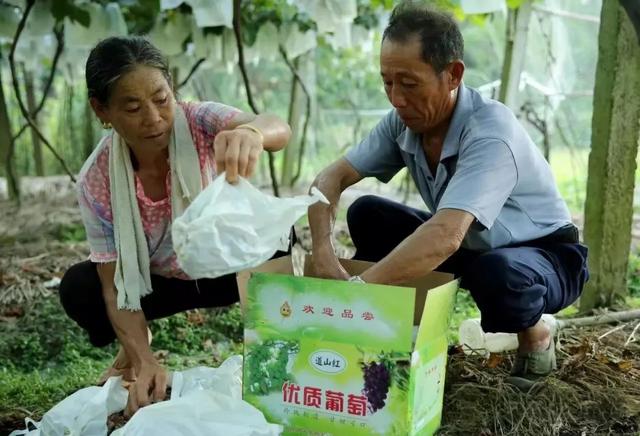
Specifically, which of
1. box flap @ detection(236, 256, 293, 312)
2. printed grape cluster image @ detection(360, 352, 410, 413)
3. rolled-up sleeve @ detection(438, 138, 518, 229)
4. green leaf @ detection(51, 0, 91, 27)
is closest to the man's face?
rolled-up sleeve @ detection(438, 138, 518, 229)

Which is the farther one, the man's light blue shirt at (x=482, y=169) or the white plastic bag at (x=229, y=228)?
the man's light blue shirt at (x=482, y=169)

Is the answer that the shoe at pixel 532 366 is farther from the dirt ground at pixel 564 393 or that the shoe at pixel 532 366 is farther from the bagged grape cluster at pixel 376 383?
the bagged grape cluster at pixel 376 383

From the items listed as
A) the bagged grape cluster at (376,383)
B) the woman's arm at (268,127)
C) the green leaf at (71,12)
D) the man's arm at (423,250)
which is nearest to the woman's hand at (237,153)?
the woman's arm at (268,127)

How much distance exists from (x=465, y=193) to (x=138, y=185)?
90 cm

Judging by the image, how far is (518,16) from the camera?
4.02m

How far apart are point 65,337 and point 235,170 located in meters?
1.76

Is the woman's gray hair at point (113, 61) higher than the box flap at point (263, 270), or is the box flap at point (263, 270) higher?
the woman's gray hair at point (113, 61)

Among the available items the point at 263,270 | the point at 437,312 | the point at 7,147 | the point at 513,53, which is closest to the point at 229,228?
the point at 263,270

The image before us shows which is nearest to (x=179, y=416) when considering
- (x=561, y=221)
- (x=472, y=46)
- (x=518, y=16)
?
(x=561, y=221)

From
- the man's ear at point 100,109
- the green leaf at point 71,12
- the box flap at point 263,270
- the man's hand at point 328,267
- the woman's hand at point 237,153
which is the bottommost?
the man's hand at point 328,267

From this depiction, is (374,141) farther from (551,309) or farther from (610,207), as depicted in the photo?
(610,207)

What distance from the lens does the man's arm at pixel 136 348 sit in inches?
78.1

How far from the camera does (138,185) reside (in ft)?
7.06

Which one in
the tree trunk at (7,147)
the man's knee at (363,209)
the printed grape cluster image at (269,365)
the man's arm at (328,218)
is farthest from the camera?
the tree trunk at (7,147)
